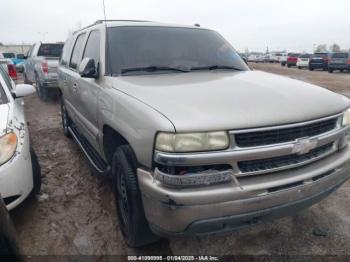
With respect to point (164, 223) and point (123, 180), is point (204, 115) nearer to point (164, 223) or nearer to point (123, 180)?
point (164, 223)

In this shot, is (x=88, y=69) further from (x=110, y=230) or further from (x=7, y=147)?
(x=110, y=230)

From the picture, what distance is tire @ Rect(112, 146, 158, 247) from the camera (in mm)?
2332

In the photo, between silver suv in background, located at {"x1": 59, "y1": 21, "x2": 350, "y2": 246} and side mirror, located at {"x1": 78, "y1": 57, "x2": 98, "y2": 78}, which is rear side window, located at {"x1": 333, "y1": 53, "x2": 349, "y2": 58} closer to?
silver suv in background, located at {"x1": 59, "y1": 21, "x2": 350, "y2": 246}

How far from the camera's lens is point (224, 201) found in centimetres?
199

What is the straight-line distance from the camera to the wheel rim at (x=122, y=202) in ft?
8.45

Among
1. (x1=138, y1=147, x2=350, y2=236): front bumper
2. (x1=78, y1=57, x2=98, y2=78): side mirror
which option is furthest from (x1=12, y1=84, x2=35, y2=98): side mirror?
(x1=138, y1=147, x2=350, y2=236): front bumper

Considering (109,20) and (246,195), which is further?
(109,20)

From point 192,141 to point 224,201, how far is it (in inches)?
16.5

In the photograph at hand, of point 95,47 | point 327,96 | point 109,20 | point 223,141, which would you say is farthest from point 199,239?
point 109,20

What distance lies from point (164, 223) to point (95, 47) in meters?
2.36

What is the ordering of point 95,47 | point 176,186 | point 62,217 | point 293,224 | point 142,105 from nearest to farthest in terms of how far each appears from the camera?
point 176,186
point 142,105
point 293,224
point 62,217
point 95,47

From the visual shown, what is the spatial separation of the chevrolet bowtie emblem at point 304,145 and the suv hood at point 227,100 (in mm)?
150

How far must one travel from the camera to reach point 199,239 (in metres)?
2.84

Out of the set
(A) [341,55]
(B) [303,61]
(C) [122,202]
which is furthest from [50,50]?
(B) [303,61]
